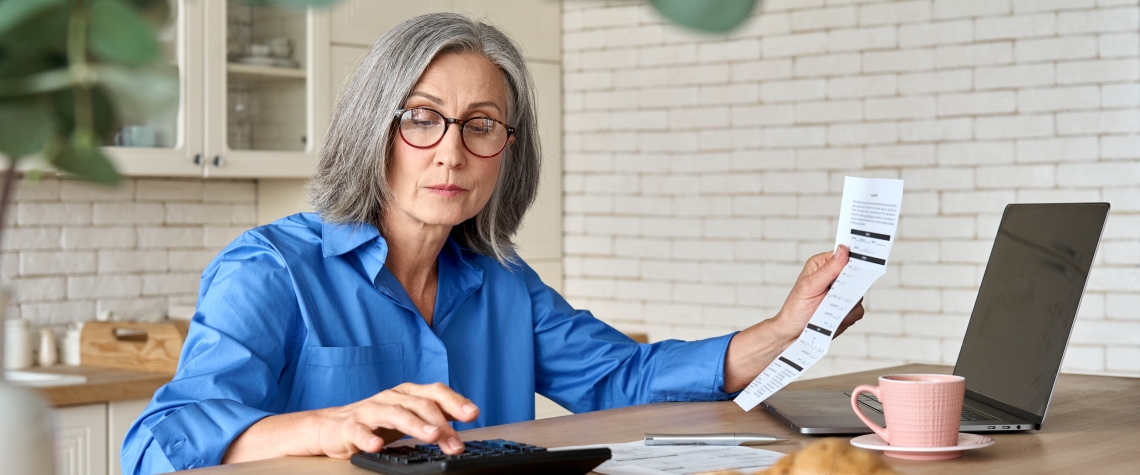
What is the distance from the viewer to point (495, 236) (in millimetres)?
2150

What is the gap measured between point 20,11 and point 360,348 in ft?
4.86

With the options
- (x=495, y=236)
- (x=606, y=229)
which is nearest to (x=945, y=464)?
(x=495, y=236)

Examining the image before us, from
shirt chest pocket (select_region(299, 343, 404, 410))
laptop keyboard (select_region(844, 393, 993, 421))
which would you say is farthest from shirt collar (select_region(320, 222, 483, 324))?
laptop keyboard (select_region(844, 393, 993, 421))

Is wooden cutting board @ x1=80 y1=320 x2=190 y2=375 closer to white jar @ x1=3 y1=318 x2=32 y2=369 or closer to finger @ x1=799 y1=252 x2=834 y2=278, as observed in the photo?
white jar @ x1=3 y1=318 x2=32 y2=369

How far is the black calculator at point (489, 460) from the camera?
113 centimetres

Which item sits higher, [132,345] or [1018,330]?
[1018,330]

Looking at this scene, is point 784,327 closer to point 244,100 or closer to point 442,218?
point 442,218

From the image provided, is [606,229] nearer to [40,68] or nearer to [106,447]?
[106,447]

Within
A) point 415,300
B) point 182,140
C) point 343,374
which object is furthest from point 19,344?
point 343,374

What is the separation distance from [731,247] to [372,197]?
2.68 meters

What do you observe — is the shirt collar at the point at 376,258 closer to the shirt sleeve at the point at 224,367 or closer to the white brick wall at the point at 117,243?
the shirt sleeve at the point at 224,367

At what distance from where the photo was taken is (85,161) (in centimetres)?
36

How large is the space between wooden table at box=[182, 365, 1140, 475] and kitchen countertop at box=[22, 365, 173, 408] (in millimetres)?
1690

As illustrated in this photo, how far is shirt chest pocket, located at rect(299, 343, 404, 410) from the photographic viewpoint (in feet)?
5.65
